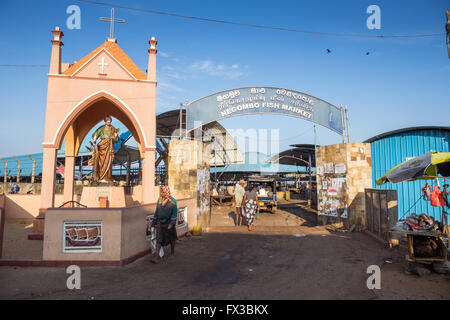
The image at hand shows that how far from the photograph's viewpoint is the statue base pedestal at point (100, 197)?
32.5 feet

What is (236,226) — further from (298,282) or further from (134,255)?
(298,282)

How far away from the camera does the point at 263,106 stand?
40.2 ft

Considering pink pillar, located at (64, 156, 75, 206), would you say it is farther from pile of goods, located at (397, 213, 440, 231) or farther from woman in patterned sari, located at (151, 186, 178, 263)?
pile of goods, located at (397, 213, 440, 231)

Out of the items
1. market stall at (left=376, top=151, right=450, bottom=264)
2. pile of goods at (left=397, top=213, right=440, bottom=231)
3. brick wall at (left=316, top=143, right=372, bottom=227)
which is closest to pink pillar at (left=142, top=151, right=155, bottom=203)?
brick wall at (left=316, top=143, right=372, bottom=227)

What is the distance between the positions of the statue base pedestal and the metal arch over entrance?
3916mm

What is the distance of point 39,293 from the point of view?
179 inches

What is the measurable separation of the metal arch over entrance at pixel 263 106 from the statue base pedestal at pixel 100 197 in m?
3.92

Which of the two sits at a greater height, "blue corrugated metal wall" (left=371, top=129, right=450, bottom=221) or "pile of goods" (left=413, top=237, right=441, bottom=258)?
"blue corrugated metal wall" (left=371, top=129, right=450, bottom=221)

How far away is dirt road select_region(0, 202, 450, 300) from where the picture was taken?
4.60m

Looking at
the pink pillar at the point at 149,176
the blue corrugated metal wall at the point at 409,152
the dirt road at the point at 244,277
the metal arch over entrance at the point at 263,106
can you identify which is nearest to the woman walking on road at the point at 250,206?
the dirt road at the point at 244,277

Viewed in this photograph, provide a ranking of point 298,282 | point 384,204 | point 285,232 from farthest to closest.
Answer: point 285,232 < point 384,204 < point 298,282

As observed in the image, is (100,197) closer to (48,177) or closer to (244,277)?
(48,177)
